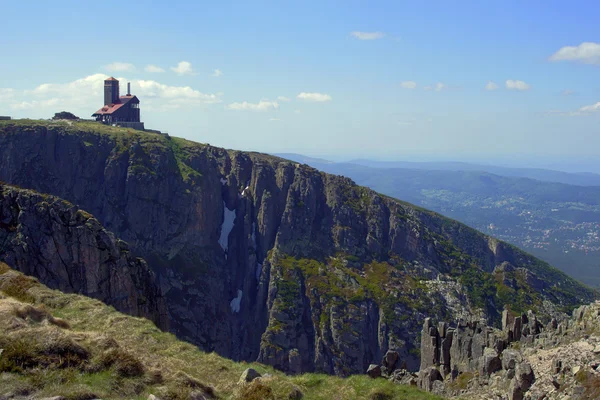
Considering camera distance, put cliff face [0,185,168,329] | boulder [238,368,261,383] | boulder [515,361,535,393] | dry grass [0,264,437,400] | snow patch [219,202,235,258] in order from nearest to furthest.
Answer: dry grass [0,264,437,400] < boulder [238,368,261,383] < boulder [515,361,535,393] < cliff face [0,185,168,329] < snow patch [219,202,235,258]

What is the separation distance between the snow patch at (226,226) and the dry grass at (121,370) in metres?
110

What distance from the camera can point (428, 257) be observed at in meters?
146

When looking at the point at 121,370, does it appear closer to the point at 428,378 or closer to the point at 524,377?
the point at 524,377

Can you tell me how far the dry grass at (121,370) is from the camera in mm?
22797

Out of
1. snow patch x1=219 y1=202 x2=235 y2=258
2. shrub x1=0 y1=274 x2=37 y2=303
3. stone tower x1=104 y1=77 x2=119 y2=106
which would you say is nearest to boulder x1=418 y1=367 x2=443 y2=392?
shrub x1=0 y1=274 x2=37 y2=303

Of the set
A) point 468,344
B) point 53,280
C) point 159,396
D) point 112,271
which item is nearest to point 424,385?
point 468,344

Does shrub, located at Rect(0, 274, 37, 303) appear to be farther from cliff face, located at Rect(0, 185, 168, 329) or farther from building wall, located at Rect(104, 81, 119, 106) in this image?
building wall, located at Rect(104, 81, 119, 106)

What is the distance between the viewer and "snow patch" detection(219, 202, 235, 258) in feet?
480

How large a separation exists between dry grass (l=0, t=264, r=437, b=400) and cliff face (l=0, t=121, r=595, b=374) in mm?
84260

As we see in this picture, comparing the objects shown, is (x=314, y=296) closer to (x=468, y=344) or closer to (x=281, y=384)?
(x=468, y=344)

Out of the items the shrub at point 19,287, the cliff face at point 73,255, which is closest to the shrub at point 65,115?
the cliff face at point 73,255

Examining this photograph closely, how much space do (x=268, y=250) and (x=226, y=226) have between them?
48.4ft

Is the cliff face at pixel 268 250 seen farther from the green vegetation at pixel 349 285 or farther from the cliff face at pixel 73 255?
the cliff face at pixel 73 255

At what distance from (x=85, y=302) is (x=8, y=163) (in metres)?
101
